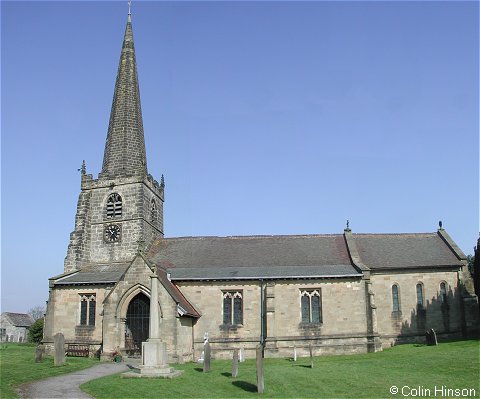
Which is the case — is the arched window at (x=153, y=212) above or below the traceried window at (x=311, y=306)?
above

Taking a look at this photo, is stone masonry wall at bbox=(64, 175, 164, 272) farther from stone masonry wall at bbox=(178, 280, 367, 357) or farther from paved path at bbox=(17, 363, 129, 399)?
paved path at bbox=(17, 363, 129, 399)

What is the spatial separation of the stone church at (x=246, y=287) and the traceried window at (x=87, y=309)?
0.07 meters

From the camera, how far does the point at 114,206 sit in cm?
4003

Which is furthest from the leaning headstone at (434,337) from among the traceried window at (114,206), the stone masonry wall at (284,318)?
the traceried window at (114,206)

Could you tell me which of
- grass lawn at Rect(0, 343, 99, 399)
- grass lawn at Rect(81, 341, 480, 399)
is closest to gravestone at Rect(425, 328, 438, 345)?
grass lawn at Rect(81, 341, 480, 399)

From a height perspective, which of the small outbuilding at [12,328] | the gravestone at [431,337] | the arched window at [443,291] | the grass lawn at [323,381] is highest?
the arched window at [443,291]

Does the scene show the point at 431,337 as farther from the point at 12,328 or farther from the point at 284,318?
the point at 12,328

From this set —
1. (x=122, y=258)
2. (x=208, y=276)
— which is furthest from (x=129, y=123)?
(x=208, y=276)

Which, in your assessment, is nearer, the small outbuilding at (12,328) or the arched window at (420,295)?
the arched window at (420,295)

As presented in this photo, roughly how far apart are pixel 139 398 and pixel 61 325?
20.5 meters

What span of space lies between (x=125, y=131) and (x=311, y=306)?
20709 millimetres

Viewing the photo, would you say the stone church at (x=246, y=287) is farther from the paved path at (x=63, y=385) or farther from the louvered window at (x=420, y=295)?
the paved path at (x=63, y=385)

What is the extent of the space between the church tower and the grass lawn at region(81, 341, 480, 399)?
16059 mm

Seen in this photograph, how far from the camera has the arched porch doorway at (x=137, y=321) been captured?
31.8m
